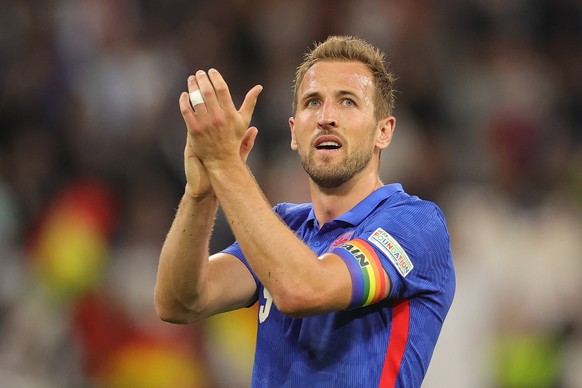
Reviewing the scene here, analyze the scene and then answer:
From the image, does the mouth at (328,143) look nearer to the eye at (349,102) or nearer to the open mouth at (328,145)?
the open mouth at (328,145)

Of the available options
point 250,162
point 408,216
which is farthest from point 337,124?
point 250,162

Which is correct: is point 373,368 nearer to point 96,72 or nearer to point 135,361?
point 135,361

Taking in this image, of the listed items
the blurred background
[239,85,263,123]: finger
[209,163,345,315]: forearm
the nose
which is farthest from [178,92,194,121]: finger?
the blurred background

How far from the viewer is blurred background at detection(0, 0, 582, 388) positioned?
753cm

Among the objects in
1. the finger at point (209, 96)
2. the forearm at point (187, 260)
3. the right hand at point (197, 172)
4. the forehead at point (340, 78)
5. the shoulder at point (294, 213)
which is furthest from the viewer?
the shoulder at point (294, 213)

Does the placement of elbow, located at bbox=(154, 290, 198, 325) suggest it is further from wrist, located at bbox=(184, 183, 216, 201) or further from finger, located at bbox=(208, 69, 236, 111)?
finger, located at bbox=(208, 69, 236, 111)

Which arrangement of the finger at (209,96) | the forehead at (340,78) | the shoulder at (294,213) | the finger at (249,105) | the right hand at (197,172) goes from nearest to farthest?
1. the finger at (209,96)
2. the finger at (249,105)
3. the right hand at (197,172)
4. the forehead at (340,78)
5. the shoulder at (294,213)

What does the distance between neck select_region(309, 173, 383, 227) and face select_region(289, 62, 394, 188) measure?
0.04m

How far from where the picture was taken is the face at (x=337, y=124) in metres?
3.89

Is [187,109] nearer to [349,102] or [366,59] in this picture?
[349,102]

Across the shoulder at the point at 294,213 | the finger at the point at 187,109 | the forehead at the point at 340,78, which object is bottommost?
the shoulder at the point at 294,213

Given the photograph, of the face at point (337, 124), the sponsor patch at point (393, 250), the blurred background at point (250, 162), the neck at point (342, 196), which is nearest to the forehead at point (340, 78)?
the face at point (337, 124)

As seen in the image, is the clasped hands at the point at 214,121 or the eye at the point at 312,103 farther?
the eye at the point at 312,103

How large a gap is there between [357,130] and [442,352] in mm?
3449
